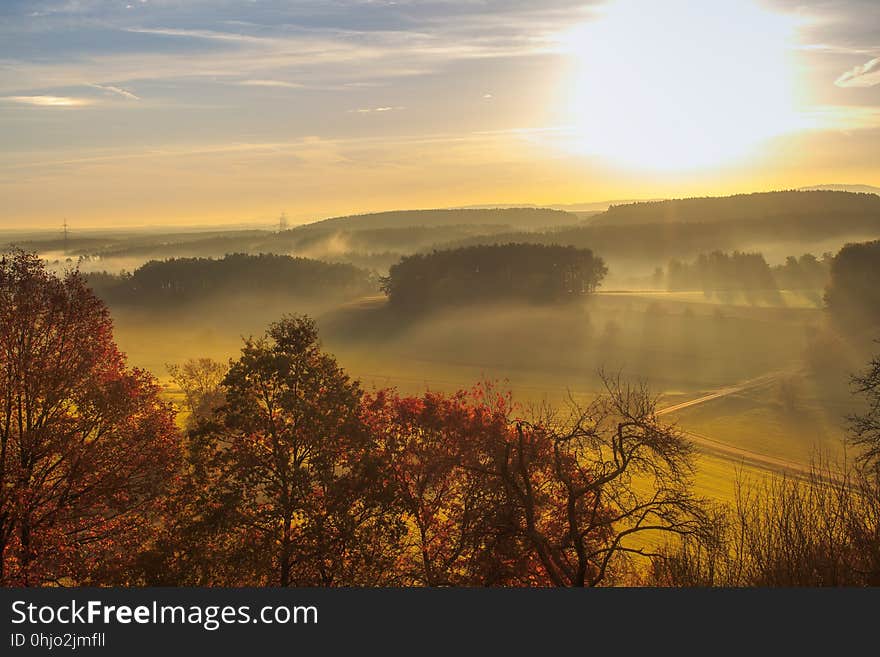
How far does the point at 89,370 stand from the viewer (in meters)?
23.0

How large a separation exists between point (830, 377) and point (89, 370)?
10314cm

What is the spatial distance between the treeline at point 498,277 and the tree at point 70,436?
500ft

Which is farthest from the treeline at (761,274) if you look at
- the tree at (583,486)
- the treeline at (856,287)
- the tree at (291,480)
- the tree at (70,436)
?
the tree at (70,436)

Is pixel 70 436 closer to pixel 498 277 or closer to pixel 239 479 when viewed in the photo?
pixel 239 479

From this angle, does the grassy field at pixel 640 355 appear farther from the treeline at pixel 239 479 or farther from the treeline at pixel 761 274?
the treeline at pixel 239 479

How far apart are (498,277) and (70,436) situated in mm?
163726

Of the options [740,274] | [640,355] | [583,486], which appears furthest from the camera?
[740,274]

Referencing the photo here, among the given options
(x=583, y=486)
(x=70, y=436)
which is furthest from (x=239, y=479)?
(x=583, y=486)

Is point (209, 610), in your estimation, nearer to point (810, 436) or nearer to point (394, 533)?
point (394, 533)

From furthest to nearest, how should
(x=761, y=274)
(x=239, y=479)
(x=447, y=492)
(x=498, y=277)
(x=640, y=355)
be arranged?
(x=761, y=274), (x=498, y=277), (x=640, y=355), (x=447, y=492), (x=239, y=479)

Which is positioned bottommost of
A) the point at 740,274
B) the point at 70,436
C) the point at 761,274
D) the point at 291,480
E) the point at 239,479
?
the point at 291,480

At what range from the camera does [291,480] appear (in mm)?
22031

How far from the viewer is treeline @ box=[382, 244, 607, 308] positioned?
579 feet

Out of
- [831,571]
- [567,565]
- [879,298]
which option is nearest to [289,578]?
[567,565]
